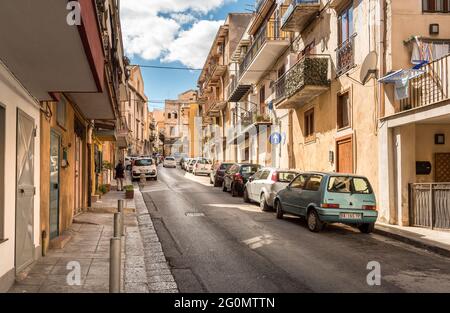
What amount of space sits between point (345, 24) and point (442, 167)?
6557 mm

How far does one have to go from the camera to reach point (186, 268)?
7555mm

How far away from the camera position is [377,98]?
1438 centimetres

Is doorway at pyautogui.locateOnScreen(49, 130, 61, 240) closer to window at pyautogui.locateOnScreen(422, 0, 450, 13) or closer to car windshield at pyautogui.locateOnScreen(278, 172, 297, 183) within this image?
car windshield at pyautogui.locateOnScreen(278, 172, 297, 183)

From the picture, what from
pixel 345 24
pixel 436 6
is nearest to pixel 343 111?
pixel 345 24

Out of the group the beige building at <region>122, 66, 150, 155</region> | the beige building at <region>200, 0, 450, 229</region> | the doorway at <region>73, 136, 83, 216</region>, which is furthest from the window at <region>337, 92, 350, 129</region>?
the beige building at <region>122, 66, 150, 155</region>

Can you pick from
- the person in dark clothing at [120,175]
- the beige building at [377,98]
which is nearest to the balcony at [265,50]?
the beige building at [377,98]

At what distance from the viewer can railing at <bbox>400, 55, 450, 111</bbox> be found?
1171 centimetres

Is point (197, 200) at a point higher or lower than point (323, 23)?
lower

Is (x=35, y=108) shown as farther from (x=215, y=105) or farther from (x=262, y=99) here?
(x=215, y=105)

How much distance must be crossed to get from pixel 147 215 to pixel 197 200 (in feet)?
16.2

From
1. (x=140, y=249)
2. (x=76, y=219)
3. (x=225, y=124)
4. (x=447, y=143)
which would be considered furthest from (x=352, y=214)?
(x=225, y=124)

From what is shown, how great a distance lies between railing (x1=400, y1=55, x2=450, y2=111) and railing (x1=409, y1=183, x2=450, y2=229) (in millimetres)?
2232
